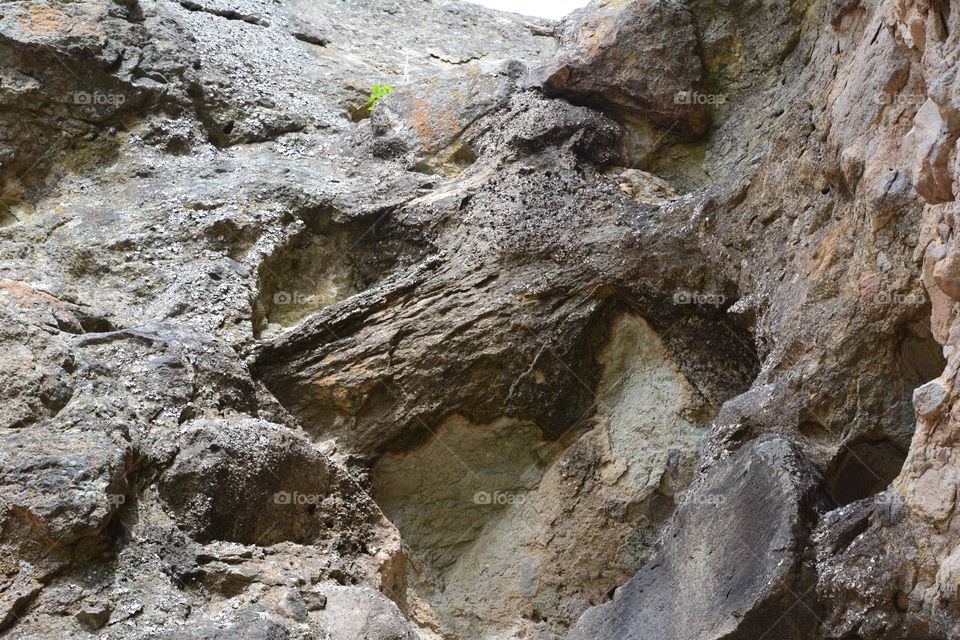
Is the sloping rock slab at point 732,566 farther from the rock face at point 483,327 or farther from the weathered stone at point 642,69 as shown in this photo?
the weathered stone at point 642,69

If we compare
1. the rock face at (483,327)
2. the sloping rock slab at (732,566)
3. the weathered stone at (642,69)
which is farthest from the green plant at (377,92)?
the sloping rock slab at (732,566)

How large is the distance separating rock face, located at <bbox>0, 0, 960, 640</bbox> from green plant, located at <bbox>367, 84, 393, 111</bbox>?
130mm

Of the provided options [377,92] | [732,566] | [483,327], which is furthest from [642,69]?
[732,566]

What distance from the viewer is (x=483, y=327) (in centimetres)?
771

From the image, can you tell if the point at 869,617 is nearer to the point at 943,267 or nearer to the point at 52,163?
the point at 943,267

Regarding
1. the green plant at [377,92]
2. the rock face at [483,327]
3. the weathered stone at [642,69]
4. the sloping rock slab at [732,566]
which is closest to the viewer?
the sloping rock slab at [732,566]

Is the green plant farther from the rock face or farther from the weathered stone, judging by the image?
the weathered stone

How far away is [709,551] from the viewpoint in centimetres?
572

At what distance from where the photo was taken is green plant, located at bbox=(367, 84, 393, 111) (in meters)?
10.1

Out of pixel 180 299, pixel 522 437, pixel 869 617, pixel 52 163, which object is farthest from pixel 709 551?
pixel 52 163

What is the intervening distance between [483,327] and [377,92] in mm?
3358

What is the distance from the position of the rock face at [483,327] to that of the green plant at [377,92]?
0.43ft

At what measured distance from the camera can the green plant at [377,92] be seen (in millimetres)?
10055

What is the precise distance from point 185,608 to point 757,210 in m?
4.19
